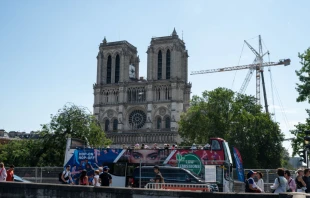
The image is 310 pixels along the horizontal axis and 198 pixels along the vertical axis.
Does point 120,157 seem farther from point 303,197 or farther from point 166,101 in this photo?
point 166,101

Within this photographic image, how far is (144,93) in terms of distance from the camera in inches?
3688

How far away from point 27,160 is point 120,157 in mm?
29883

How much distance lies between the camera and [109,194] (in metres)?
13.9

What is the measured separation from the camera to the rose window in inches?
3625

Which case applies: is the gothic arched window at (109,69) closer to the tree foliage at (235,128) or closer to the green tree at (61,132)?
the tree foliage at (235,128)

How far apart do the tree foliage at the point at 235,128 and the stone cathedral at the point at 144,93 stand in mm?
19720

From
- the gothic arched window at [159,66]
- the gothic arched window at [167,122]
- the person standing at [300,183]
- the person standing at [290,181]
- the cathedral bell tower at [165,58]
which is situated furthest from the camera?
the gothic arched window at [159,66]

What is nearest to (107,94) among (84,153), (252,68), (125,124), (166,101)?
(125,124)

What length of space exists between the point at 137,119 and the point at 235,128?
35.0m

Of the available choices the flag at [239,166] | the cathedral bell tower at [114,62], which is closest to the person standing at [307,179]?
the flag at [239,166]

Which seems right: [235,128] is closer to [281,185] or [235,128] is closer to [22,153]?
[22,153]

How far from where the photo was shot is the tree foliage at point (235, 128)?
198 feet

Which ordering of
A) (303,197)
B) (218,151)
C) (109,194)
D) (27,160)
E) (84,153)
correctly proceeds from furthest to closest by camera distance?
(27,160), (84,153), (218,151), (109,194), (303,197)

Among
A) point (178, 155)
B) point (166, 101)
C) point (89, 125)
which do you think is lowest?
point (178, 155)
